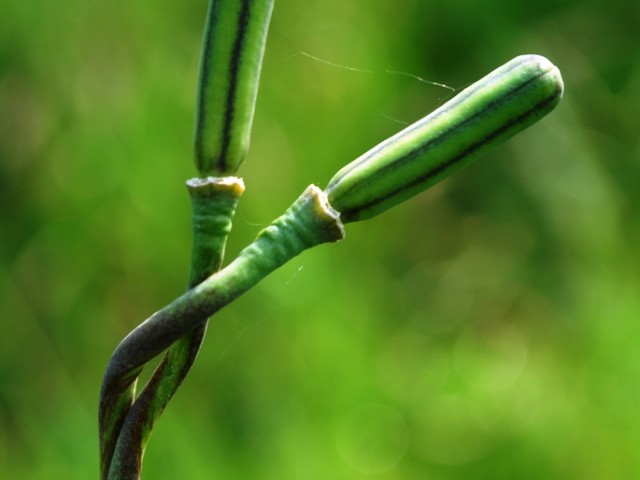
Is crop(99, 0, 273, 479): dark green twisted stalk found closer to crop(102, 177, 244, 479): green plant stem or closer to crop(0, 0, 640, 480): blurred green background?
crop(102, 177, 244, 479): green plant stem

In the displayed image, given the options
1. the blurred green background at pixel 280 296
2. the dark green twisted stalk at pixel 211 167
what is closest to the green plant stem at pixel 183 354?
the dark green twisted stalk at pixel 211 167

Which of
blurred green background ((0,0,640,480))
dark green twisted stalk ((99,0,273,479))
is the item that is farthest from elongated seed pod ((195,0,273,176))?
blurred green background ((0,0,640,480))

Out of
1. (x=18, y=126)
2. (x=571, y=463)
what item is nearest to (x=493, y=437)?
(x=571, y=463)

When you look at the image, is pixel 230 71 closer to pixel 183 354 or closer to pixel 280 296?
pixel 183 354

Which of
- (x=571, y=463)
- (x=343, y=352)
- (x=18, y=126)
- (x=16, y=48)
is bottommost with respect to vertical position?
(x=571, y=463)

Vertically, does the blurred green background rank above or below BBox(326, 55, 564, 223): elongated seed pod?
above

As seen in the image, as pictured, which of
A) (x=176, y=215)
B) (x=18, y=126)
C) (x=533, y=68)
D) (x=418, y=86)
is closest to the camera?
(x=533, y=68)

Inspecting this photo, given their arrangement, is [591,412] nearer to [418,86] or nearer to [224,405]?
[224,405]

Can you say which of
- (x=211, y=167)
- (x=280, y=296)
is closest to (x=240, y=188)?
(x=211, y=167)
